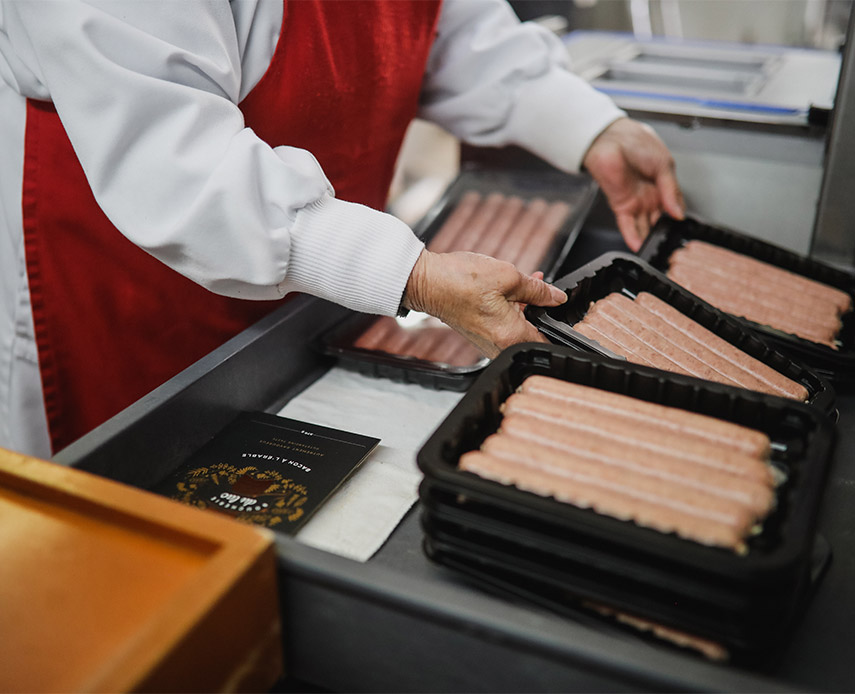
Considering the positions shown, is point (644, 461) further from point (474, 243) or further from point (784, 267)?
point (474, 243)

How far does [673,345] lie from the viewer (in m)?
1.28

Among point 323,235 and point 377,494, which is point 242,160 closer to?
point 323,235

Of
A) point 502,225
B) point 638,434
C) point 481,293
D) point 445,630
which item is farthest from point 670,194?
point 445,630

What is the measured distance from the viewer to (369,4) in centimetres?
155

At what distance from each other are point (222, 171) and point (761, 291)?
1107mm

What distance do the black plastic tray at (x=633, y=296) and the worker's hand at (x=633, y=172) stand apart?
50 cm

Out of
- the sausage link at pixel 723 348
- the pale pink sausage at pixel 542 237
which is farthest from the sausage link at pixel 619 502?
the pale pink sausage at pixel 542 237

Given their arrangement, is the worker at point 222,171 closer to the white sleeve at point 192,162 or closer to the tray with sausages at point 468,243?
the white sleeve at point 192,162

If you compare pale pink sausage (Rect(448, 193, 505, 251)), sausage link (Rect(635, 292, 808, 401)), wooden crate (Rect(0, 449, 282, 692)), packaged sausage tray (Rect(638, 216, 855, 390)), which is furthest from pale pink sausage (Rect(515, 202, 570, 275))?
wooden crate (Rect(0, 449, 282, 692))

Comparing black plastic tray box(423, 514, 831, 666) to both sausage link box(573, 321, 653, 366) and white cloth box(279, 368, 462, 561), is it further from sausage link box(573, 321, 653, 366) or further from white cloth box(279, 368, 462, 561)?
sausage link box(573, 321, 653, 366)

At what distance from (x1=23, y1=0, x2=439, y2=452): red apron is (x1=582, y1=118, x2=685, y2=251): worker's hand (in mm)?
543

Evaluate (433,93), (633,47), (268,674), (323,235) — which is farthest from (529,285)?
(633,47)

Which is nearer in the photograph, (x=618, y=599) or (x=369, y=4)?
(x=618, y=599)

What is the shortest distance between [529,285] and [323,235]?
35 centimetres
